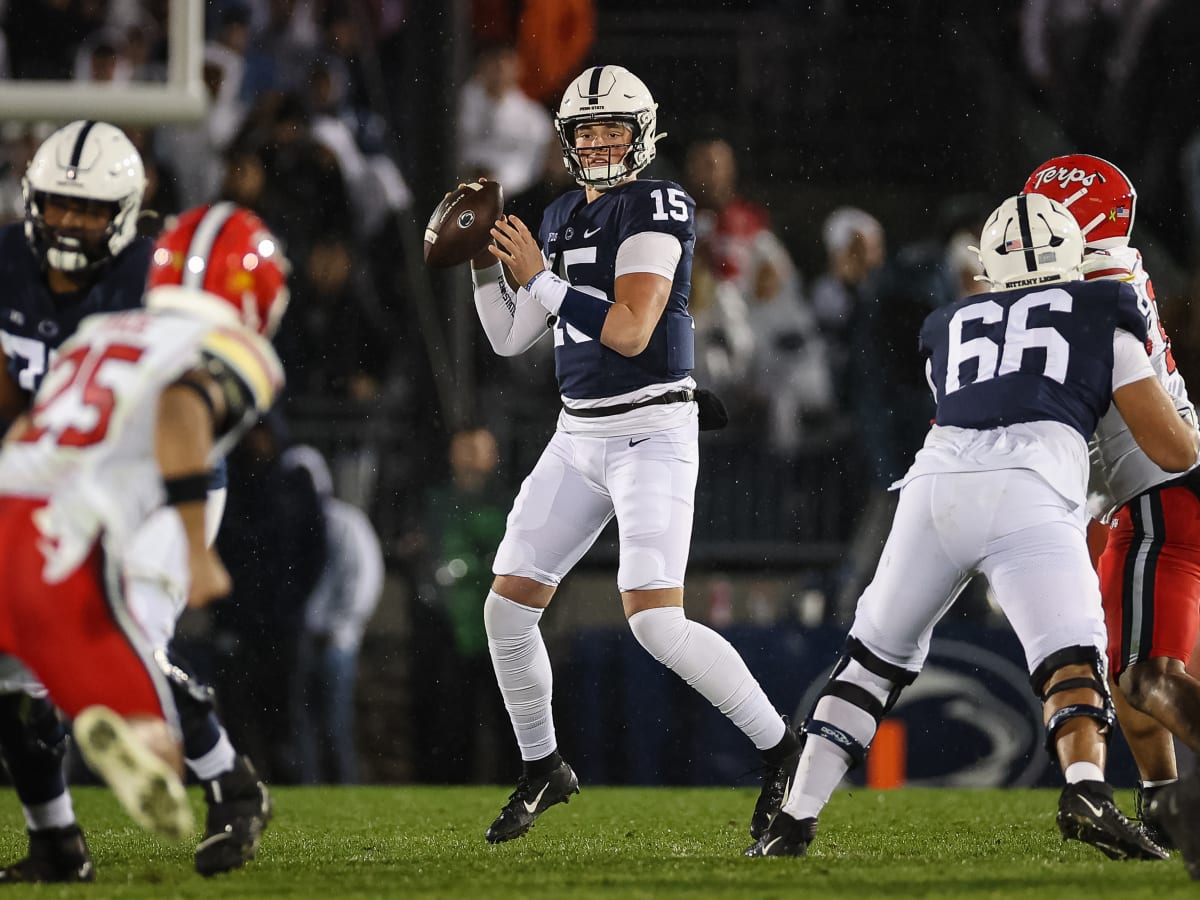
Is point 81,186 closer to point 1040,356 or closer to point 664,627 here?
point 664,627

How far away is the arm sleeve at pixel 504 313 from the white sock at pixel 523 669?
0.72 m

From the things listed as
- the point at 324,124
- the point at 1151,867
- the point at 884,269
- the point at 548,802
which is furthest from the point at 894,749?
the point at 324,124

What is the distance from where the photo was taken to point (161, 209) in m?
7.80

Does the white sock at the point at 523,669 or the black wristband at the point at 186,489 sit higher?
the black wristband at the point at 186,489

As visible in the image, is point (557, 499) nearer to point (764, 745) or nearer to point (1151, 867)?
point (764, 745)

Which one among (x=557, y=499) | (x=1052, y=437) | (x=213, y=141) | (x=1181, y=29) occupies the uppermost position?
(x=1181, y=29)

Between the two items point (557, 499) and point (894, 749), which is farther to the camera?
point (894, 749)

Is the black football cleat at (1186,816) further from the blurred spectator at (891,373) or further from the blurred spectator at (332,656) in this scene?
the blurred spectator at (332,656)

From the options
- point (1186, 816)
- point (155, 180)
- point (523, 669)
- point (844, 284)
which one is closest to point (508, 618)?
point (523, 669)

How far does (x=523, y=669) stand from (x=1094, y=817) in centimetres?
158

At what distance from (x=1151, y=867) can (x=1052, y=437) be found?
3.14 feet

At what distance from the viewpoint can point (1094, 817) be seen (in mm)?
3627

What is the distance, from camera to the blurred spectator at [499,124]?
26.2 ft

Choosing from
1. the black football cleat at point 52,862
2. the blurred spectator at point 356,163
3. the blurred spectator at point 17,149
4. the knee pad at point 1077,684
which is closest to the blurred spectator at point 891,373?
the blurred spectator at point 356,163
